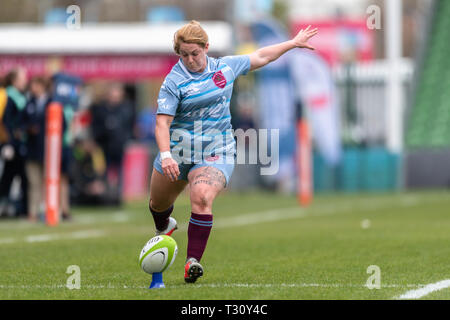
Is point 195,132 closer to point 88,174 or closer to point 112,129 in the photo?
point 112,129

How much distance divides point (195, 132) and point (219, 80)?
0.45 metres

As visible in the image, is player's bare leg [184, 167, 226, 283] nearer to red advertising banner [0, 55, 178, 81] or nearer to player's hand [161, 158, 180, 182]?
player's hand [161, 158, 180, 182]

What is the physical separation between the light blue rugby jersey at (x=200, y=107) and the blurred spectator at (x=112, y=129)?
36.8ft

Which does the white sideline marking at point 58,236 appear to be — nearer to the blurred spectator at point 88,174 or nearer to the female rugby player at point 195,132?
the female rugby player at point 195,132

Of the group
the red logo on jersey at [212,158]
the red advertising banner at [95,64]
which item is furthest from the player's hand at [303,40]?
the red advertising banner at [95,64]

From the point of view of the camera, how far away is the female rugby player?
7.64m

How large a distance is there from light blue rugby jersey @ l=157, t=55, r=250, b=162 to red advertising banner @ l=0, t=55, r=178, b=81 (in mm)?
15225

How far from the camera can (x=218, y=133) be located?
8.01 meters

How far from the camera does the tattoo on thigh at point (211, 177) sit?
7.78 metres

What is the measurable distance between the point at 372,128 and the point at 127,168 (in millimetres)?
14983

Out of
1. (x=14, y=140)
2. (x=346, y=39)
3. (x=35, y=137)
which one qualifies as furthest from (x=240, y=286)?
(x=346, y=39)

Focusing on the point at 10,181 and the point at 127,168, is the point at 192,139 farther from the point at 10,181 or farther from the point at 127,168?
the point at 127,168

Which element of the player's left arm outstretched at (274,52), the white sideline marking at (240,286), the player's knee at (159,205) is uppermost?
the player's left arm outstretched at (274,52)

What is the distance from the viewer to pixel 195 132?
26.1 ft
